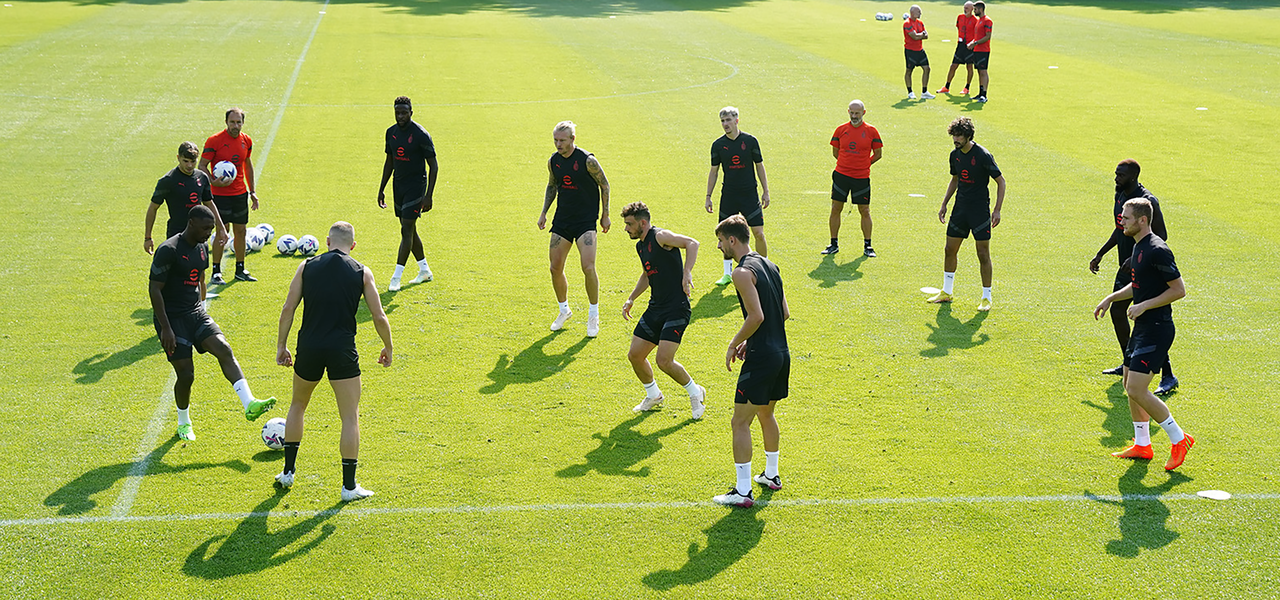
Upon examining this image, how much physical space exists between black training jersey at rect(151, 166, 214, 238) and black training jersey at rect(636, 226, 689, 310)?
5582mm

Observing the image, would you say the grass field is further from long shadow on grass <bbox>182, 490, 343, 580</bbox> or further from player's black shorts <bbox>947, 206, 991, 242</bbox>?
player's black shorts <bbox>947, 206, 991, 242</bbox>

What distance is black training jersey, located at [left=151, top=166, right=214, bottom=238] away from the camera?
11875 millimetres

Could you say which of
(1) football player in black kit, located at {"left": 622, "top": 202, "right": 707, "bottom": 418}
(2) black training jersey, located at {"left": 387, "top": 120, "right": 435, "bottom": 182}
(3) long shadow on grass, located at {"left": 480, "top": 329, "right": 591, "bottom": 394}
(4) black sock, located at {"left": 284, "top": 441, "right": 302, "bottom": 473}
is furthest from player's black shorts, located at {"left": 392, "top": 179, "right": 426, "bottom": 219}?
(4) black sock, located at {"left": 284, "top": 441, "right": 302, "bottom": 473}

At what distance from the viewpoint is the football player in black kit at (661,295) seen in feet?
31.9

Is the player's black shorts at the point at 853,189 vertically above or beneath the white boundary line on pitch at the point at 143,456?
above

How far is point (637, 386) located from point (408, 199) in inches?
194

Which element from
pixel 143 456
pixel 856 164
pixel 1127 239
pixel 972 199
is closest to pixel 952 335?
pixel 972 199

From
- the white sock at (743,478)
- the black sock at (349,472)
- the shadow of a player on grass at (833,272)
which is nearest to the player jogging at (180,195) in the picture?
the black sock at (349,472)

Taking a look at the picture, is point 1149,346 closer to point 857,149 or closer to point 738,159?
point 738,159

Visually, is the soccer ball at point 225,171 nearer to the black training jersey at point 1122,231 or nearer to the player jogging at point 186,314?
the player jogging at point 186,314

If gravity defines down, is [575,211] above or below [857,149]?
below

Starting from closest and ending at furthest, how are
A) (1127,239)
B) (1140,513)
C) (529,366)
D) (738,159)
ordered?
(1140,513) → (1127,239) → (529,366) → (738,159)

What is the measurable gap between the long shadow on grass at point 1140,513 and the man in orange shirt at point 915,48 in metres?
19.5

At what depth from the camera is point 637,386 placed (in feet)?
36.2
